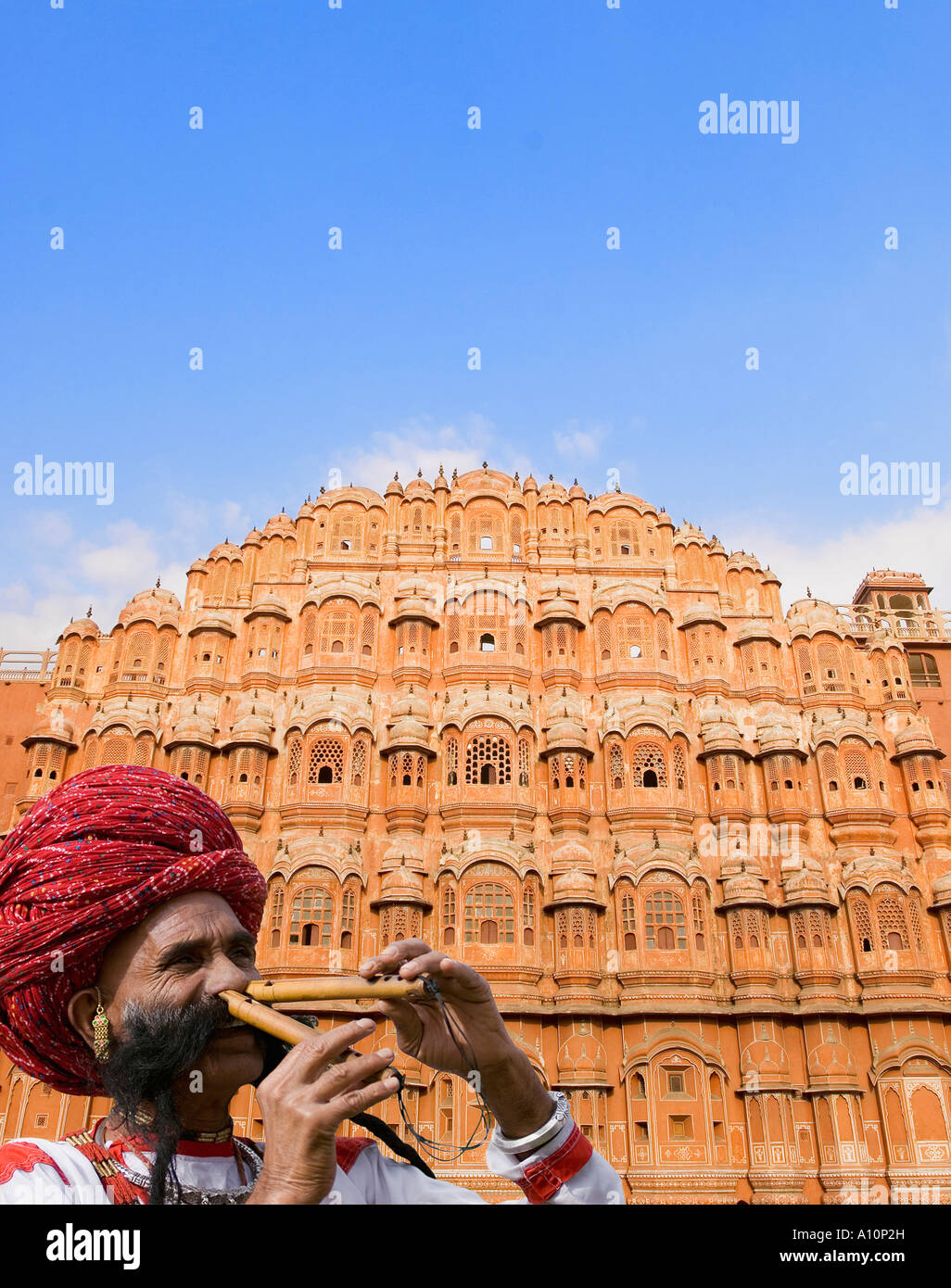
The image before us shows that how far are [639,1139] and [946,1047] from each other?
6.57 m

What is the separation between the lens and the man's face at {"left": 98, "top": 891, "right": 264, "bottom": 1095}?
247 cm

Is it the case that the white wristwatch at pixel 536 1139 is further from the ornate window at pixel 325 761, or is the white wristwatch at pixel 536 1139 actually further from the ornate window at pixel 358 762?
the ornate window at pixel 325 761

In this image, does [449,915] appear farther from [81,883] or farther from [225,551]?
[81,883]

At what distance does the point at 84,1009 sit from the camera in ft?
8.53

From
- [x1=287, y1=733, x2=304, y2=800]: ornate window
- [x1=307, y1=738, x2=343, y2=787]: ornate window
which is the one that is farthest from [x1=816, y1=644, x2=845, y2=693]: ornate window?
[x1=287, y1=733, x2=304, y2=800]: ornate window

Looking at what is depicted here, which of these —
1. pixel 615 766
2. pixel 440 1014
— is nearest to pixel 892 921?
pixel 615 766

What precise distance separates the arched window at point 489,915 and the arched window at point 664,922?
2890mm

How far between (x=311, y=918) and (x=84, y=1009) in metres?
18.8

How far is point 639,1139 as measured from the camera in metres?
18.8

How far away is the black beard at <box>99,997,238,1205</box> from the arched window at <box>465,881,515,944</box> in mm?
18576

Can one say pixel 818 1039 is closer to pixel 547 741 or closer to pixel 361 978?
pixel 547 741
